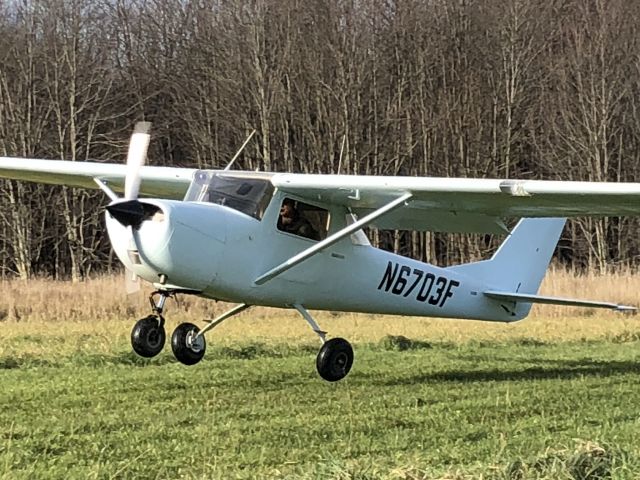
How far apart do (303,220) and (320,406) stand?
2.61 m

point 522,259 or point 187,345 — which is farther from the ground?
point 522,259

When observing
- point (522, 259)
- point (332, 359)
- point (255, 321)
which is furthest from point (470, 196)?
point (255, 321)

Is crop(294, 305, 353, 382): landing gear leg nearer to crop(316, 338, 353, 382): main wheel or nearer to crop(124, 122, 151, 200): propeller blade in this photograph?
crop(316, 338, 353, 382): main wheel

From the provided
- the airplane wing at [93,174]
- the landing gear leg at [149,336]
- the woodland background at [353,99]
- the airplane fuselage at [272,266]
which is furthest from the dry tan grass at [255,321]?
the woodland background at [353,99]

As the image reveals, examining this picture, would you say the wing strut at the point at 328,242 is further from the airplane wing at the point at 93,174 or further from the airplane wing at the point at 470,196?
the airplane wing at the point at 93,174

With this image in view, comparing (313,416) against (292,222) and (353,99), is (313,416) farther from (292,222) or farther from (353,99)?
(353,99)

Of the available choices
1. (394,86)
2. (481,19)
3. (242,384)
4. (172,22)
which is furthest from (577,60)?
(242,384)

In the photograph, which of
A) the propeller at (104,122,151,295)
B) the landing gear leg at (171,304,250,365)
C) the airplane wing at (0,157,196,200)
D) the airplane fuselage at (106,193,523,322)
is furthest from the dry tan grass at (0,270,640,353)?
the propeller at (104,122,151,295)

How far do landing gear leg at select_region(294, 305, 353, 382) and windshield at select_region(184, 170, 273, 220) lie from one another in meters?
1.42

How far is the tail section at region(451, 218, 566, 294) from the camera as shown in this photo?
44.8 ft

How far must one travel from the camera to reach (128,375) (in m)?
11.2

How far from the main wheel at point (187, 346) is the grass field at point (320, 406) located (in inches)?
9.4

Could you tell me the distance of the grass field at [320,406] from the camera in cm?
601

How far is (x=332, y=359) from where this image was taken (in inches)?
428
